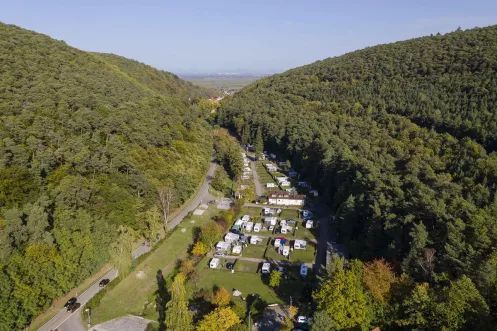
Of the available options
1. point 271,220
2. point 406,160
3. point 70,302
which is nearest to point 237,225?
point 271,220

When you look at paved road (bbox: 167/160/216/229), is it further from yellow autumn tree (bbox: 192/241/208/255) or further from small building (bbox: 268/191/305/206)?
small building (bbox: 268/191/305/206)

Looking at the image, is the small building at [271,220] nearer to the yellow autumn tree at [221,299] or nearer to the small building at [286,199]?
the small building at [286,199]

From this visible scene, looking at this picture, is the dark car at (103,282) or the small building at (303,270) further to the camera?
the small building at (303,270)

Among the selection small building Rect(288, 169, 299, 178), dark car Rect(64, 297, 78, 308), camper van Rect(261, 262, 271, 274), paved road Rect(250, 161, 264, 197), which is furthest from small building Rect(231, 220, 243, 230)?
small building Rect(288, 169, 299, 178)

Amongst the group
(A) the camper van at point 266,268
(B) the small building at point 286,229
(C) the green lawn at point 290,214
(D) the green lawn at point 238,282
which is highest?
(A) the camper van at point 266,268

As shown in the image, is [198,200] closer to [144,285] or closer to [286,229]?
[286,229]

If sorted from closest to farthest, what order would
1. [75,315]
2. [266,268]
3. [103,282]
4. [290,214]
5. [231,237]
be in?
[75,315] → [103,282] → [266,268] → [231,237] → [290,214]

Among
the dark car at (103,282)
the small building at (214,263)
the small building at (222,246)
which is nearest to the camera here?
the dark car at (103,282)

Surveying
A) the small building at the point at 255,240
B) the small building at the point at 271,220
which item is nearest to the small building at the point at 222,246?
the small building at the point at 255,240
